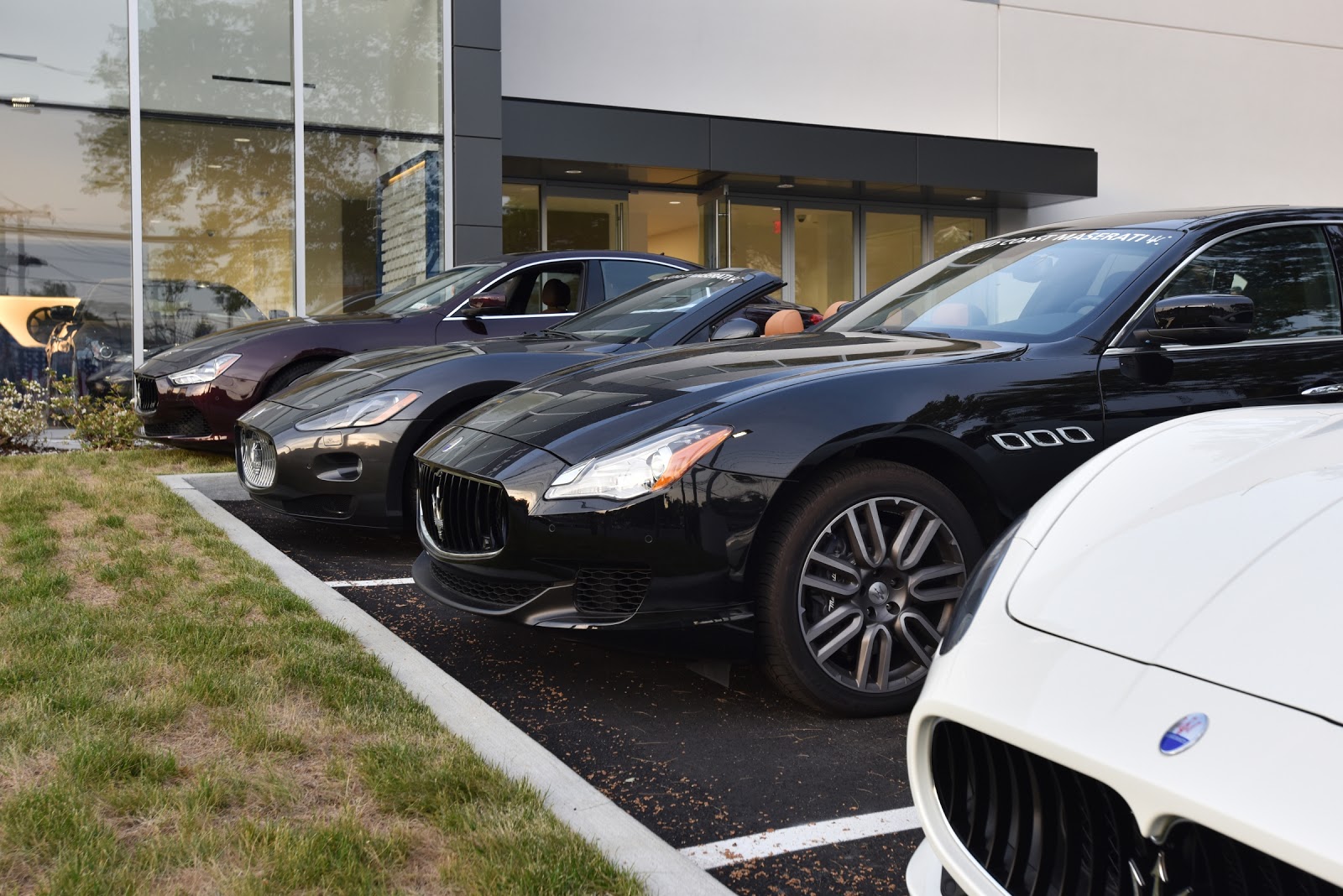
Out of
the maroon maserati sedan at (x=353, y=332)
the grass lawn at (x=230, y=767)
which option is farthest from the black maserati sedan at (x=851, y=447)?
the maroon maserati sedan at (x=353, y=332)

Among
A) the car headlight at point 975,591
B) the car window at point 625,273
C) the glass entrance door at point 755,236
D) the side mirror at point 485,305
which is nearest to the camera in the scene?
the car headlight at point 975,591

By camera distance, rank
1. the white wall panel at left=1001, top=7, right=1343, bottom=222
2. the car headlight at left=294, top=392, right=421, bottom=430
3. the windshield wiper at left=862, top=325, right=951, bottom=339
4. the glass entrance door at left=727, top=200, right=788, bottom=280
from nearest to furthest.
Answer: the windshield wiper at left=862, top=325, right=951, bottom=339 → the car headlight at left=294, top=392, right=421, bottom=430 → the glass entrance door at left=727, top=200, right=788, bottom=280 → the white wall panel at left=1001, top=7, right=1343, bottom=222

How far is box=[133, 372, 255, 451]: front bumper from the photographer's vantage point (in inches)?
316

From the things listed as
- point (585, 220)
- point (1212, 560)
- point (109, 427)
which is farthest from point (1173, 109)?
point (1212, 560)

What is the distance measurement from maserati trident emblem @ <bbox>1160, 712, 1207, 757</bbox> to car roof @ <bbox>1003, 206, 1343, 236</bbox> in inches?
125

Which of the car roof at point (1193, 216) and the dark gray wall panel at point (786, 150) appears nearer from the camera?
the car roof at point (1193, 216)

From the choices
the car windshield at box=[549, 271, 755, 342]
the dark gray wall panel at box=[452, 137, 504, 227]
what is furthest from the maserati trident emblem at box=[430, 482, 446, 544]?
the dark gray wall panel at box=[452, 137, 504, 227]

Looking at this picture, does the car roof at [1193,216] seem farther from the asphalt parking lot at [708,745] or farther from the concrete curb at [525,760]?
the concrete curb at [525,760]

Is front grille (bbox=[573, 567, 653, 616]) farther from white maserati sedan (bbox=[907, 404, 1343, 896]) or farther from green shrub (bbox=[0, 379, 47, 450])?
green shrub (bbox=[0, 379, 47, 450])

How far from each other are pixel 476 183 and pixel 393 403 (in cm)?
867

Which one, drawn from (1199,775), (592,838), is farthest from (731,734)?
(1199,775)

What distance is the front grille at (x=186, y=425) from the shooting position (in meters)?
8.15

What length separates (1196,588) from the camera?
1.73m

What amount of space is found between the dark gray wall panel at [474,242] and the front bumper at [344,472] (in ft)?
27.1
